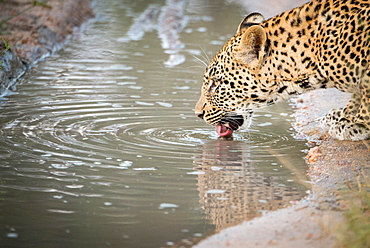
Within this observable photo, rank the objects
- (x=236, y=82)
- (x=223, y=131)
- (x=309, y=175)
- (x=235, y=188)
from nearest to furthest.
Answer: (x=235, y=188), (x=309, y=175), (x=236, y=82), (x=223, y=131)

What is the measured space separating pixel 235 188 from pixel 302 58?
5.76 feet

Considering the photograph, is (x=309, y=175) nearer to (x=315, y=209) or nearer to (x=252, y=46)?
(x=315, y=209)

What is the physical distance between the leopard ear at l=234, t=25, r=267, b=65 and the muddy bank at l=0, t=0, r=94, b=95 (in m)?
4.12

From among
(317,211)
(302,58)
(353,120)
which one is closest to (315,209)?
(317,211)

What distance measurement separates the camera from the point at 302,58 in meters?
6.89

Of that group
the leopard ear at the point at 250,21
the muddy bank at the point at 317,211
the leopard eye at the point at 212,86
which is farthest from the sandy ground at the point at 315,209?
the leopard ear at the point at 250,21

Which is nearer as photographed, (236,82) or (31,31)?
(236,82)

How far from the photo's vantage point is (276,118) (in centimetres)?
894

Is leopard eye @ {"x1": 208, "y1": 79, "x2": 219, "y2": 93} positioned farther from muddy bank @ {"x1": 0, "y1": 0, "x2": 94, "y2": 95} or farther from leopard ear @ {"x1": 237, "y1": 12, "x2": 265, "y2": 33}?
muddy bank @ {"x1": 0, "y1": 0, "x2": 94, "y2": 95}

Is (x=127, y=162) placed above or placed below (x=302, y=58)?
below

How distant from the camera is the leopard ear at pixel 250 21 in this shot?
24.8ft

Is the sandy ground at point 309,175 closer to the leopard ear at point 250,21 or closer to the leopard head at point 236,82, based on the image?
the leopard head at point 236,82

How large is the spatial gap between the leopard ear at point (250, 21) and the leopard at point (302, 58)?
293 mm

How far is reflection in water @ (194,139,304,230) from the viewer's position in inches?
210
